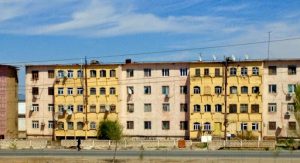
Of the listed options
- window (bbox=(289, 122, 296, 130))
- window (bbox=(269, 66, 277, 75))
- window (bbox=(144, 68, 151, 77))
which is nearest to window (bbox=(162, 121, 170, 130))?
window (bbox=(144, 68, 151, 77))

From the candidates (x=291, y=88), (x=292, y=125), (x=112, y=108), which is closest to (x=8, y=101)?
(x=112, y=108)

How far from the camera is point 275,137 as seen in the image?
3031 inches

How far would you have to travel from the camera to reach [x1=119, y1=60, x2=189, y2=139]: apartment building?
80.4m

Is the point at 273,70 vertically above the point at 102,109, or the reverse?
the point at 273,70

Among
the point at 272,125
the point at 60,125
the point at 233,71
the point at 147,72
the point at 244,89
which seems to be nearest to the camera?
the point at 272,125

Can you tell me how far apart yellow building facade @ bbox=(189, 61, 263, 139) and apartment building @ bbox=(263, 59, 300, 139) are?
1401 millimetres

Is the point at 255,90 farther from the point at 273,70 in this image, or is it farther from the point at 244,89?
the point at 273,70

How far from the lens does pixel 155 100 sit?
267 feet

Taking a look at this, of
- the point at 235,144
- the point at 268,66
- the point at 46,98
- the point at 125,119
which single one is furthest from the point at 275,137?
the point at 46,98

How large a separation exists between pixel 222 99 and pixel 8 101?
32.3m

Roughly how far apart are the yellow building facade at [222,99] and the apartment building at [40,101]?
21605mm

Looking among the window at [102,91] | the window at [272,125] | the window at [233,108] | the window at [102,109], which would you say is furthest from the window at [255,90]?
the window at [102,109]

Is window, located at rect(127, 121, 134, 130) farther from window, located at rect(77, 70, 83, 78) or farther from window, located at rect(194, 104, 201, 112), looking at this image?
window, located at rect(77, 70, 83, 78)

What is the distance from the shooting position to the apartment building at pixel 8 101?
8294 centimetres
